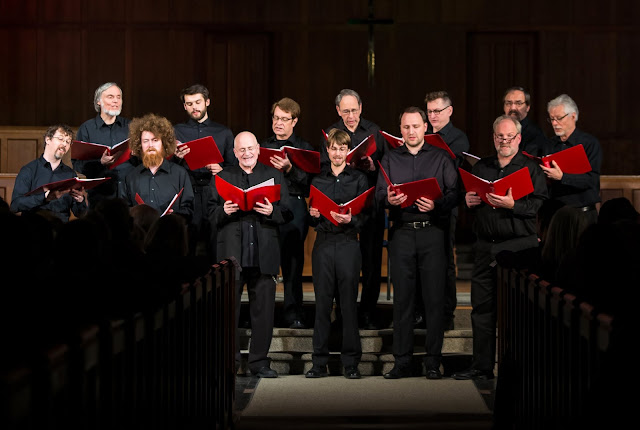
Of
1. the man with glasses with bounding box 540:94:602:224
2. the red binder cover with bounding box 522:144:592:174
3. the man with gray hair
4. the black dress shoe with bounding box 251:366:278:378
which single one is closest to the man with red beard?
the man with gray hair

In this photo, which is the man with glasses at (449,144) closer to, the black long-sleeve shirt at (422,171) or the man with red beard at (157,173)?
the black long-sleeve shirt at (422,171)

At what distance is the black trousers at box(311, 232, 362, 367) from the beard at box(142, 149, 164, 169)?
3.97 ft

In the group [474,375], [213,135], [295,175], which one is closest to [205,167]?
[213,135]

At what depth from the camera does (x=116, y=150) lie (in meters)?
5.75

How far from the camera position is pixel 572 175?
6.00 meters

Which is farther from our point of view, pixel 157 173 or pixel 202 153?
pixel 157 173

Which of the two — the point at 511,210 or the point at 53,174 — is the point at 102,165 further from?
the point at 511,210

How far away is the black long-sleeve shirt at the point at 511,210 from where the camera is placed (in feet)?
18.0

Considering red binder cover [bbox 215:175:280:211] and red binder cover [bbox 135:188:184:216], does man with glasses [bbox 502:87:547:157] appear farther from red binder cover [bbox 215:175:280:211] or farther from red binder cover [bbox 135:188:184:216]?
red binder cover [bbox 135:188:184:216]

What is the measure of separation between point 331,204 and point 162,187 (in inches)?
48.1

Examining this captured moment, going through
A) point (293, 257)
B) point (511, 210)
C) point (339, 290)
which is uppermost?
point (511, 210)

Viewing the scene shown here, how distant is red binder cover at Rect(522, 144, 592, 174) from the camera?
213 inches

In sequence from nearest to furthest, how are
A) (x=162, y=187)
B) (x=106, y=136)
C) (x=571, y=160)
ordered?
(x=571, y=160)
(x=162, y=187)
(x=106, y=136)

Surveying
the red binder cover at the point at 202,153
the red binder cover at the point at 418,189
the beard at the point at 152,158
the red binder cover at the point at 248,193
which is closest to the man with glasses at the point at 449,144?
the red binder cover at the point at 418,189
